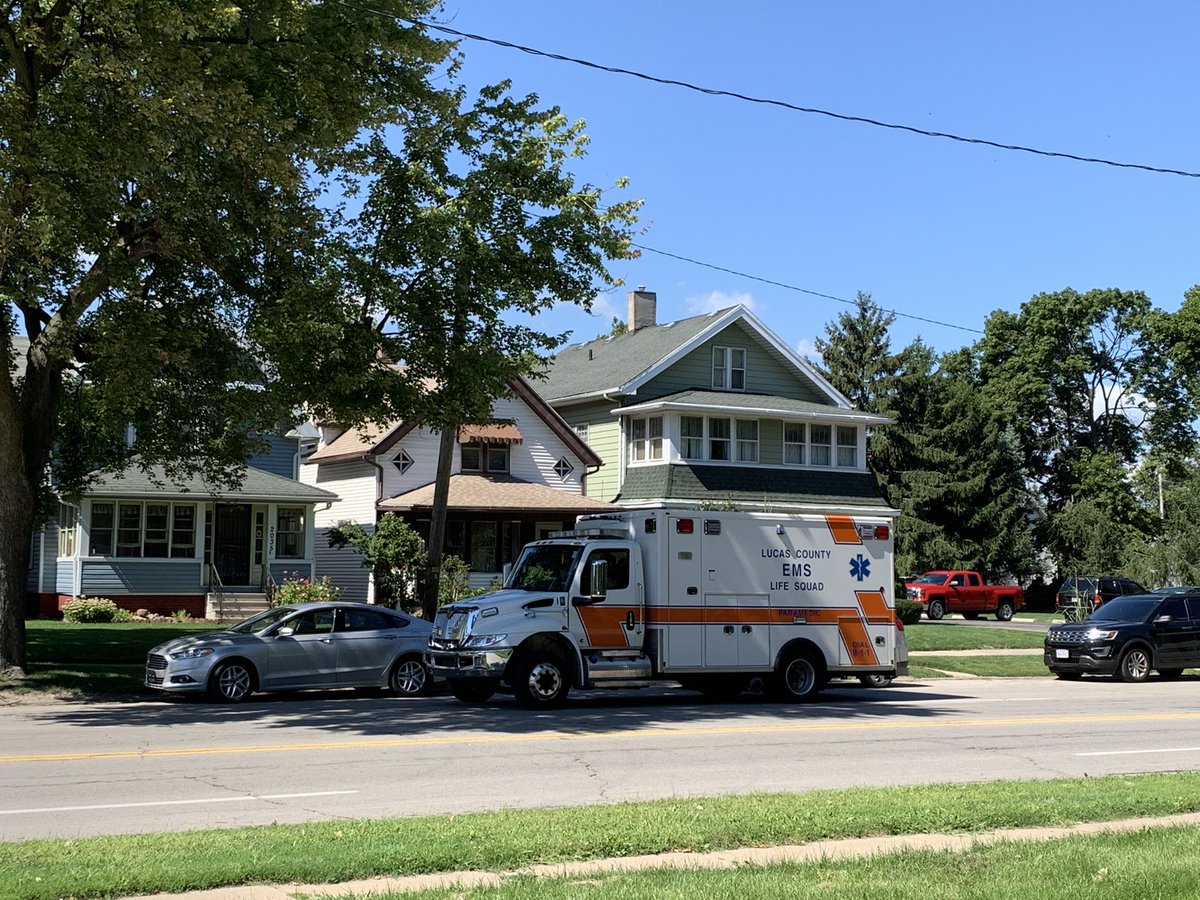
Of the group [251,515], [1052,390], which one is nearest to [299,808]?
A: [251,515]

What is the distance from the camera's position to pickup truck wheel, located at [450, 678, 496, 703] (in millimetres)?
18578

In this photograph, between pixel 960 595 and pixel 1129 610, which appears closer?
pixel 1129 610

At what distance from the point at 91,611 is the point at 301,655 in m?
17.9

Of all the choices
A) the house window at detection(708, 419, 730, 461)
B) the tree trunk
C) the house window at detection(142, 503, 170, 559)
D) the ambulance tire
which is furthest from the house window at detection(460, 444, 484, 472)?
the ambulance tire

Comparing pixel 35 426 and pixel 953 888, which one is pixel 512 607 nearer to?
pixel 35 426

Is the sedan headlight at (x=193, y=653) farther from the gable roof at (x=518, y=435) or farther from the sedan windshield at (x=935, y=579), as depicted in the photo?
the sedan windshield at (x=935, y=579)

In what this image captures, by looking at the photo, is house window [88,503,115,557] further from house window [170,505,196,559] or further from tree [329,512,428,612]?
tree [329,512,428,612]

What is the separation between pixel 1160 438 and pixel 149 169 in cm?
6268

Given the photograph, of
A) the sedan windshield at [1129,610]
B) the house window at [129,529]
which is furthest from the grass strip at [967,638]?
the house window at [129,529]

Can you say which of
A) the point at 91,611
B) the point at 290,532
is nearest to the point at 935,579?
the point at 290,532

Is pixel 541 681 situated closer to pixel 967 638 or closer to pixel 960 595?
pixel 967 638

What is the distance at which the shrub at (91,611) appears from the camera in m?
35.2

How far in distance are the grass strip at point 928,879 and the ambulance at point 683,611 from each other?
34.5ft

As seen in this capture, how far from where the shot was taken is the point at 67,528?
125 feet
